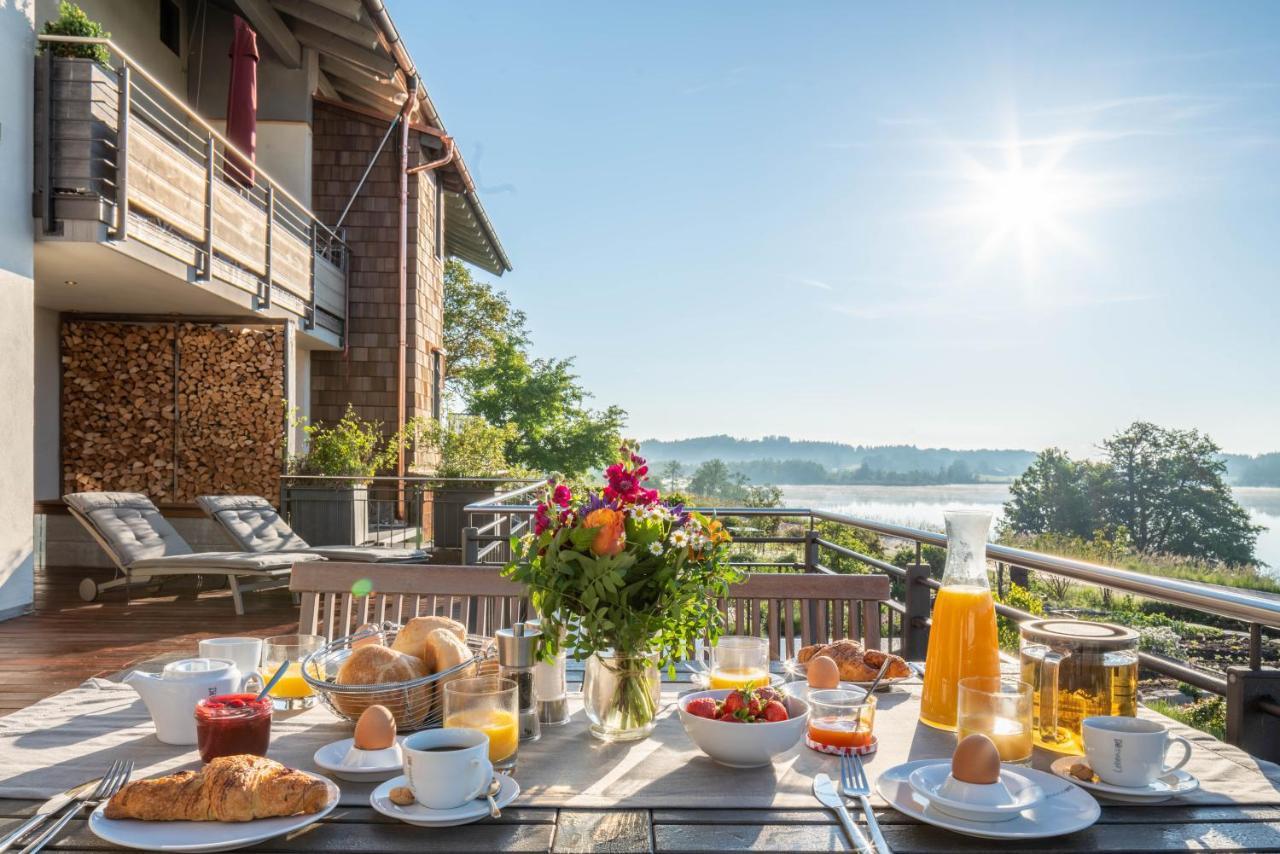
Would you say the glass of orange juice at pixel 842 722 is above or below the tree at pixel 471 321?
below

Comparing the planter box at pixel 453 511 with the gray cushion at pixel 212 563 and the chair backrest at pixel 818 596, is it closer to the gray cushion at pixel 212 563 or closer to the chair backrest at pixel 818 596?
the gray cushion at pixel 212 563

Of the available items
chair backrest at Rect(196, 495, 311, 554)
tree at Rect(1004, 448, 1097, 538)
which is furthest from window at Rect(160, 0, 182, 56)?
tree at Rect(1004, 448, 1097, 538)

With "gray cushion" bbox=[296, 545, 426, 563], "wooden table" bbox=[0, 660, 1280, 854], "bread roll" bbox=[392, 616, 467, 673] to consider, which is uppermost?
"bread roll" bbox=[392, 616, 467, 673]

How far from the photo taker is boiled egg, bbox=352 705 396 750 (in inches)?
46.9

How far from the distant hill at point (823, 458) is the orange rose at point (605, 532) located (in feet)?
183

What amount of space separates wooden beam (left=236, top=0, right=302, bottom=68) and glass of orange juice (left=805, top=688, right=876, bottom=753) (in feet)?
31.1

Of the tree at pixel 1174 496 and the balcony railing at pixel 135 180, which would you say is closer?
the balcony railing at pixel 135 180

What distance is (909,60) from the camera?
29312 mm

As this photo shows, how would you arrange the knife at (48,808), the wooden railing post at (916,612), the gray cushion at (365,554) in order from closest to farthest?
the knife at (48,808), the wooden railing post at (916,612), the gray cushion at (365,554)

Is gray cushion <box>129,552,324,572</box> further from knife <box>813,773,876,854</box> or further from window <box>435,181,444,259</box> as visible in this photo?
window <box>435,181,444,259</box>

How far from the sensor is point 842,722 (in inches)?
51.6

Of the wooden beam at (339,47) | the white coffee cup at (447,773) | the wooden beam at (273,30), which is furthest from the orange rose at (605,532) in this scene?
the wooden beam at (339,47)

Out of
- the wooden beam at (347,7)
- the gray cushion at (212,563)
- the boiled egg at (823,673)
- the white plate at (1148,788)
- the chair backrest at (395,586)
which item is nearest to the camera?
the white plate at (1148,788)

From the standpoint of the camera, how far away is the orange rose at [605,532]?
1248mm
